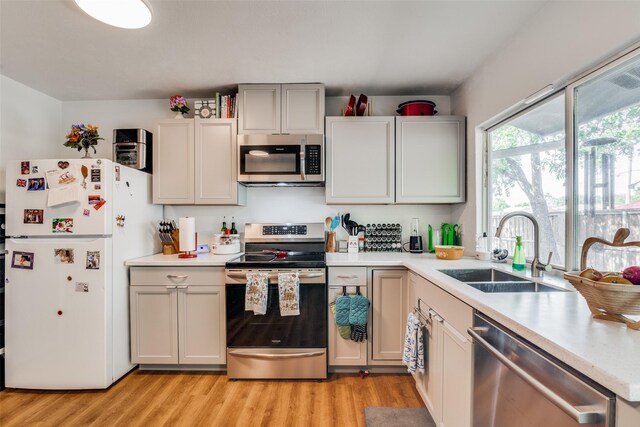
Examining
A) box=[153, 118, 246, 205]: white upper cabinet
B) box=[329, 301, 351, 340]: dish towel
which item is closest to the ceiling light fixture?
box=[153, 118, 246, 205]: white upper cabinet

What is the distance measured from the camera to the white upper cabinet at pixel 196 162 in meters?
2.56

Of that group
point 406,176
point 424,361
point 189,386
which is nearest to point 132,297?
point 189,386

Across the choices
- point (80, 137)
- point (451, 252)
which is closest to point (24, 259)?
point (80, 137)

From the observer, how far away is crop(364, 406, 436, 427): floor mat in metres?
1.74

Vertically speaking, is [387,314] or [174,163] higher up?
[174,163]

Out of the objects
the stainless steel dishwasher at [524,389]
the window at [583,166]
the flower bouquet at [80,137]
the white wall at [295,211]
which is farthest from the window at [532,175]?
the flower bouquet at [80,137]

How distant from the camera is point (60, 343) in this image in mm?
2049

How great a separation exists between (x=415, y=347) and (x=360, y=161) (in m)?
1.51

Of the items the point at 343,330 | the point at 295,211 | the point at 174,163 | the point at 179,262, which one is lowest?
the point at 343,330

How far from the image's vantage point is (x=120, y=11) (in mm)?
1440

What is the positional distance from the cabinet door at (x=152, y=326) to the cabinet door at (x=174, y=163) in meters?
0.81

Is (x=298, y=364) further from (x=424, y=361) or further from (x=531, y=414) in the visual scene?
(x=531, y=414)

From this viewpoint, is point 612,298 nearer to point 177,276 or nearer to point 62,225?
point 177,276

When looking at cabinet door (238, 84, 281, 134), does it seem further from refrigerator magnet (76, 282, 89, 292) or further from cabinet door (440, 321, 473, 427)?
cabinet door (440, 321, 473, 427)
